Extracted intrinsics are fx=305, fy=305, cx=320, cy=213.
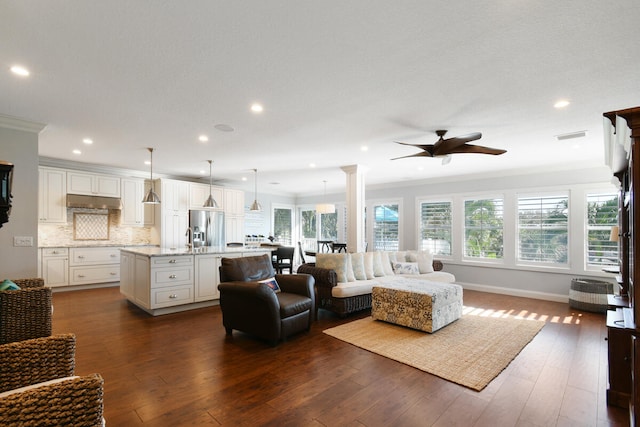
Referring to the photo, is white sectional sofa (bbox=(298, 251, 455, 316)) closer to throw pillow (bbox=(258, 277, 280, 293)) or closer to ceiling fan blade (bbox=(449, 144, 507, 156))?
throw pillow (bbox=(258, 277, 280, 293))

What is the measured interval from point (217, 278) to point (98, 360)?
228 cm

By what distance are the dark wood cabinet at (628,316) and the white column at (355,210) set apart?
147 inches

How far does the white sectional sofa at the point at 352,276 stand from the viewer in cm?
454

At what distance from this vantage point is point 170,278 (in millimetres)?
4633

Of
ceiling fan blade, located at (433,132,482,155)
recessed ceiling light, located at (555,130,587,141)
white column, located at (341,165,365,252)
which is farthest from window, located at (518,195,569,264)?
ceiling fan blade, located at (433,132,482,155)

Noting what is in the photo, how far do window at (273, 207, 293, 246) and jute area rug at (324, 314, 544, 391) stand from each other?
22.9ft

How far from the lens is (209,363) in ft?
9.80

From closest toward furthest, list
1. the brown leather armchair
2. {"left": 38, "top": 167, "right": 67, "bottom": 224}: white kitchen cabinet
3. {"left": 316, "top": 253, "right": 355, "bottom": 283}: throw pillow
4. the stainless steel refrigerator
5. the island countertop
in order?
1. the brown leather armchair
2. the island countertop
3. {"left": 316, "top": 253, "right": 355, "bottom": 283}: throw pillow
4. {"left": 38, "top": 167, "right": 67, "bottom": 224}: white kitchen cabinet
5. the stainless steel refrigerator

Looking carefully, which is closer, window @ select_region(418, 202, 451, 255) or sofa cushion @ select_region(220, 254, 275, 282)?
sofa cushion @ select_region(220, 254, 275, 282)

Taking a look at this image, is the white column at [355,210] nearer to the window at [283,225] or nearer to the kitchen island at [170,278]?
the kitchen island at [170,278]

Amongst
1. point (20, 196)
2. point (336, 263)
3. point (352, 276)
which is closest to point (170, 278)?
point (20, 196)

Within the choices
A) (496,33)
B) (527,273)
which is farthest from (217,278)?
(527,273)

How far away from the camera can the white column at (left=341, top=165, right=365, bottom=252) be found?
240 inches

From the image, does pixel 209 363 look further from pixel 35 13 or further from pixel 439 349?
pixel 35 13
